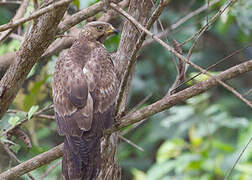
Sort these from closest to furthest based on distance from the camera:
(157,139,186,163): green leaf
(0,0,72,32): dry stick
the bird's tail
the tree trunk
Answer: (0,0,72,32): dry stick → the bird's tail → the tree trunk → (157,139,186,163): green leaf

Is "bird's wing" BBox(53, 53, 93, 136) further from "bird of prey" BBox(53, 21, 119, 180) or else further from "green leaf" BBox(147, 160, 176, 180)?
"green leaf" BBox(147, 160, 176, 180)

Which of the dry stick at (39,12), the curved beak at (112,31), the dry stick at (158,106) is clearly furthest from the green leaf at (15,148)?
the dry stick at (39,12)

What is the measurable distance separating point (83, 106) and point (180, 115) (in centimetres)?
325

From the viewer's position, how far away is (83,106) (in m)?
3.94

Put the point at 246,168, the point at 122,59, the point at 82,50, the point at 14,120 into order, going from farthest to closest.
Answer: the point at 246,168
the point at 82,50
the point at 14,120
the point at 122,59

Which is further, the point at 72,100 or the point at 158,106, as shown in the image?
the point at 72,100

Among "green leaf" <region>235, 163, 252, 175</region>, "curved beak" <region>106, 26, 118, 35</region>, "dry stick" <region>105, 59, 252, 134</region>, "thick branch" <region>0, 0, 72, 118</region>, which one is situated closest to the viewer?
"dry stick" <region>105, 59, 252, 134</region>

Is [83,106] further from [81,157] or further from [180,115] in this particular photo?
[180,115]

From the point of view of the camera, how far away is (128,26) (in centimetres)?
431

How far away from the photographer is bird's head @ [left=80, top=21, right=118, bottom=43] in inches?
200

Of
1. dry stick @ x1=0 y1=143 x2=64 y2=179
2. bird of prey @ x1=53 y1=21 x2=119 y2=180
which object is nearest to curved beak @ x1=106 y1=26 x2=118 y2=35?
bird of prey @ x1=53 y1=21 x2=119 y2=180

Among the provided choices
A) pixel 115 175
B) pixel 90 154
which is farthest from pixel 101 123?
pixel 115 175

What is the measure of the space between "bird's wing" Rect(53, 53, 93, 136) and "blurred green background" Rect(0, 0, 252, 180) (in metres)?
0.55

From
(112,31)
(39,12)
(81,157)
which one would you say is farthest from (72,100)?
(112,31)
